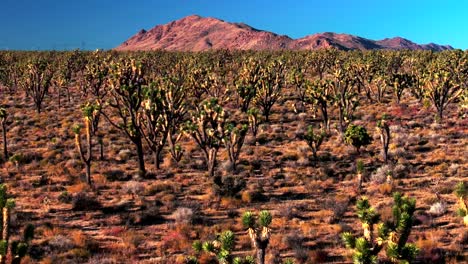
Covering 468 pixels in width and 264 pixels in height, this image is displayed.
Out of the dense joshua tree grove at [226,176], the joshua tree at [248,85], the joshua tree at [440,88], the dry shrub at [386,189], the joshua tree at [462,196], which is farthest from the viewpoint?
the joshua tree at [248,85]

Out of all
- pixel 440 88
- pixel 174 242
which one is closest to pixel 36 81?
pixel 174 242

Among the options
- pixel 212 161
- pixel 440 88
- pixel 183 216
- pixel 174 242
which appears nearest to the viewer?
pixel 174 242

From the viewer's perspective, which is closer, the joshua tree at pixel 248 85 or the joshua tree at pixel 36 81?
the joshua tree at pixel 248 85

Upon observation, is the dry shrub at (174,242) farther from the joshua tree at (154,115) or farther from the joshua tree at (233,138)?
the joshua tree at (154,115)

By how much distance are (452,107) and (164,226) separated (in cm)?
3977

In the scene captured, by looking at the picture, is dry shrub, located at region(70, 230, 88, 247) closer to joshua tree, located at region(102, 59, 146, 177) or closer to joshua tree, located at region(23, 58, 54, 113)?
joshua tree, located at region(102, 59, 146, 177)

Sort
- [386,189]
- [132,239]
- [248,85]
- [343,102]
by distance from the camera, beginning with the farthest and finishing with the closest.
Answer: [248,85], [343,102], [386,189], [132,239]

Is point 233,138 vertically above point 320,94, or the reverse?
point 320,94

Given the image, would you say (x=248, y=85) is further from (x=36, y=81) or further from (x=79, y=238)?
(x=79, y=238)

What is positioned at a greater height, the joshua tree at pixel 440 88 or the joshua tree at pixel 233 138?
the joshua tree at pixel 440 88

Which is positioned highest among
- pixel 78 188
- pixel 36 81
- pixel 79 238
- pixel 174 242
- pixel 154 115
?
pixel 36 81

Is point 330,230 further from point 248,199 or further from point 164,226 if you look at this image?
point 164,226

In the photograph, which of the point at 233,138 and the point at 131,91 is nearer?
the point at 131,91

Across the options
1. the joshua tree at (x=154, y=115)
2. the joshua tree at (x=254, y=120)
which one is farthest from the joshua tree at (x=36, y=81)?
the joshua tree at (x=154, y=115)
